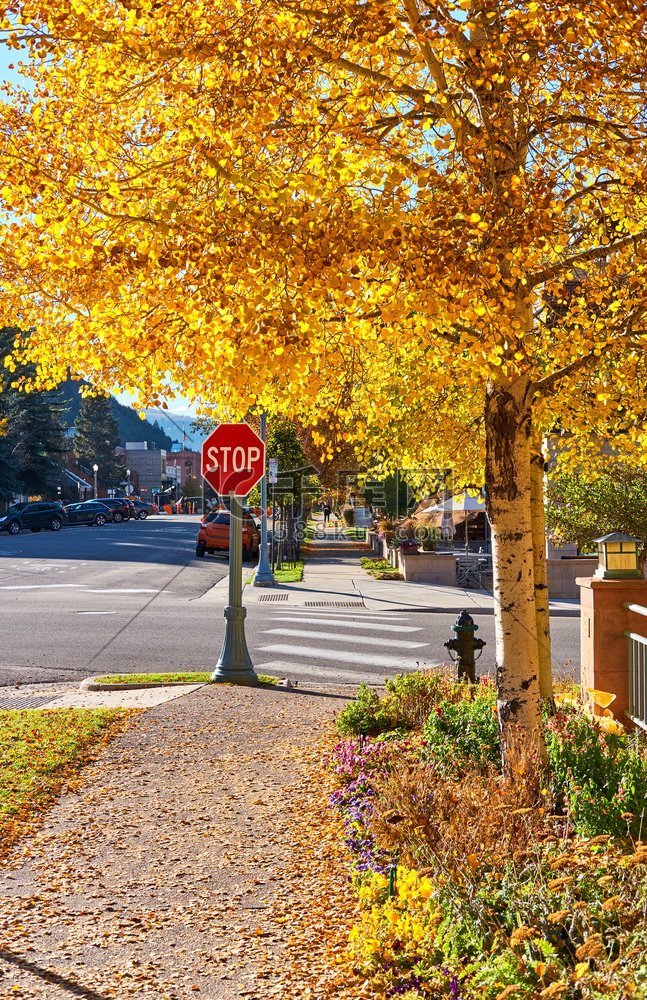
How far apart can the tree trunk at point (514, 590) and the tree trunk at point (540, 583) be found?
1.46 meters

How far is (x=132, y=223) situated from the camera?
16.1ft

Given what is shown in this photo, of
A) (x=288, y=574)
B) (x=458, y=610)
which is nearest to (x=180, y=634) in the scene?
(x=458, y=610)

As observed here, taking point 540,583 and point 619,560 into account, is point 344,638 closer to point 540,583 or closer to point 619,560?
point 619,560

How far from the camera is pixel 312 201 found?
483 cm

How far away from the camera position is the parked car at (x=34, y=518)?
55.6 metres

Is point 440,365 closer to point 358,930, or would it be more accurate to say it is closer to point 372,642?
point 358,930

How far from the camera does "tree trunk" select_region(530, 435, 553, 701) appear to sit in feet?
24.5

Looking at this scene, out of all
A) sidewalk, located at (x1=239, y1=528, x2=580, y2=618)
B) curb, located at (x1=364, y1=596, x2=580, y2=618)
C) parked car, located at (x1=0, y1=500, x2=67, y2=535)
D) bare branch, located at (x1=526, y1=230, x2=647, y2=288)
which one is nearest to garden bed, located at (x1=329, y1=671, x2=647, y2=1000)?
bare branch, located at (x1=526, y1=230, x2=647, y2=288)

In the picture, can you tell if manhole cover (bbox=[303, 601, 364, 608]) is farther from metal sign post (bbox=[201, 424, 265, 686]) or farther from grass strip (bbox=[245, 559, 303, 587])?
metal sign post (bbox=[201, 424, 265, 686])

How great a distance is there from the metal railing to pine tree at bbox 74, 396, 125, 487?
364ft

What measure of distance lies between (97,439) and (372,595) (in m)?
98.7

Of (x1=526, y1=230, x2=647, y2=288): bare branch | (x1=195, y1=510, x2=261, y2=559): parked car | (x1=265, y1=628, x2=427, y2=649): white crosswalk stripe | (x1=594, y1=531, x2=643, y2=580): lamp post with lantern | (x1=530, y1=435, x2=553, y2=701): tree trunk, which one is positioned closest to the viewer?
(x1=526, y1=230, x2=647, y2=288): bare branch

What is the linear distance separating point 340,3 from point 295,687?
775 cm

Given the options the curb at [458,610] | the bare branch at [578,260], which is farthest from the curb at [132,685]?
the curb at [458,610]
